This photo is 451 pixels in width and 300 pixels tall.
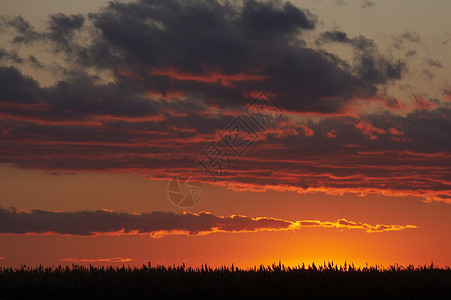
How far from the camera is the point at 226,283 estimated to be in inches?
1242

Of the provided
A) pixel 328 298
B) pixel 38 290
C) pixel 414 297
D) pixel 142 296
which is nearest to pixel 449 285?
pixel 414 297

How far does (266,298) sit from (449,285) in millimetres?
8874

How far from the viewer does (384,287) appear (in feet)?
100

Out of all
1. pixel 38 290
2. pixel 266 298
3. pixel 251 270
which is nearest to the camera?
pixel 266 298

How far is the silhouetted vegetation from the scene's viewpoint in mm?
30031

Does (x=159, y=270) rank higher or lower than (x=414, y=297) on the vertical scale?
higher

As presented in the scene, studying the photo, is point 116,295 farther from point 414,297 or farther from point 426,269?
point 426,269

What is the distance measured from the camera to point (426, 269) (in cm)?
3584

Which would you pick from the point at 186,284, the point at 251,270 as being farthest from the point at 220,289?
the point at 251,270

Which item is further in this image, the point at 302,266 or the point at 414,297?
the point at 302,266

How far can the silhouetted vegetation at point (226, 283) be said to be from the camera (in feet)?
98.5

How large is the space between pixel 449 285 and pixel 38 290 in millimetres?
18857

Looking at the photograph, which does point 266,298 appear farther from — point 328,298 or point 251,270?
point 251,270

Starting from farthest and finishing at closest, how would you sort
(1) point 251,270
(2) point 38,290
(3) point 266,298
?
(1) point 251,270, (2) point 38,290, (3) point 266,298
